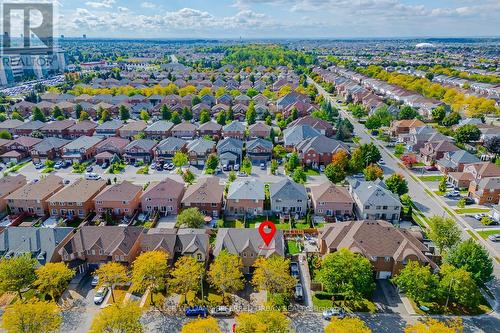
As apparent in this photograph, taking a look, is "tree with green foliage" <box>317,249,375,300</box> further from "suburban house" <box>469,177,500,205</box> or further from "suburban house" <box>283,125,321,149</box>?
"suburban house" <box>283,125,321,149</box>

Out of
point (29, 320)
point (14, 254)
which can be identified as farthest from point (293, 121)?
point (29, 320)

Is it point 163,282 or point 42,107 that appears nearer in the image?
point 163,282

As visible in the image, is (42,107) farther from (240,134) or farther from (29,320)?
(29,320)

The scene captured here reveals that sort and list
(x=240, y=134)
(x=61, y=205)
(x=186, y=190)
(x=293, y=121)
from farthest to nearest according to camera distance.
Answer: (x=293, y=121) < (x=240, y=134) < (x=186, y=190) < (x=61, y=205)

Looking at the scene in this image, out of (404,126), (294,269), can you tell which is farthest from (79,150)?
(404,126)

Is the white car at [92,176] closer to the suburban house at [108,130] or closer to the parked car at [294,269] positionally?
the suburban house at [108,130]

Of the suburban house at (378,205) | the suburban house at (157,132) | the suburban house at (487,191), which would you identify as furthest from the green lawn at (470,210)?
the suburban house at (157,132)

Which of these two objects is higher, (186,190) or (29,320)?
(186,190)

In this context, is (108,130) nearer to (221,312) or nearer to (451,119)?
(221,312)
